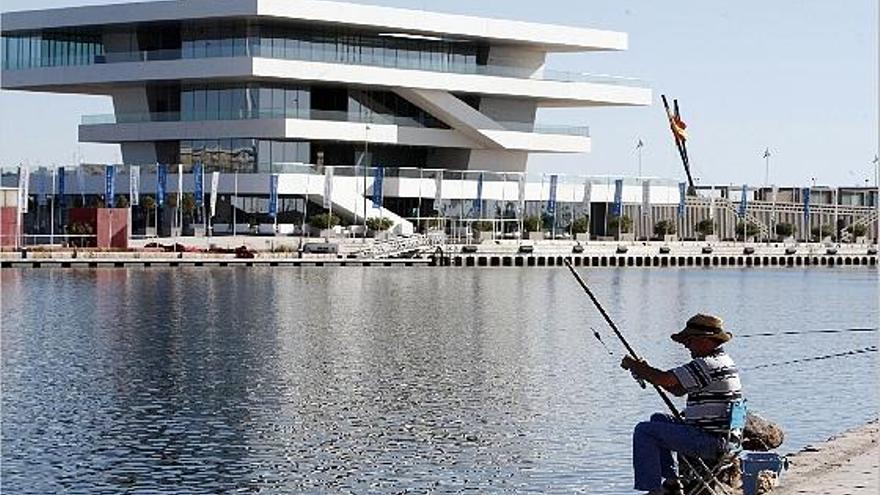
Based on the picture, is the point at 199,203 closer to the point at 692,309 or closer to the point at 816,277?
the point at 816,277

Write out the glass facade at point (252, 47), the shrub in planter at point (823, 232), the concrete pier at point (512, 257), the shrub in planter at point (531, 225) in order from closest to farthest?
1. the concrete pier at point (512, 257)
2. the glass facade at point (252, 47)
3. the shrub in planter at point (531, 225)
4. the shrub in planter at point (823, 232)

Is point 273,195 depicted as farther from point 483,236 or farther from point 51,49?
point 51,49

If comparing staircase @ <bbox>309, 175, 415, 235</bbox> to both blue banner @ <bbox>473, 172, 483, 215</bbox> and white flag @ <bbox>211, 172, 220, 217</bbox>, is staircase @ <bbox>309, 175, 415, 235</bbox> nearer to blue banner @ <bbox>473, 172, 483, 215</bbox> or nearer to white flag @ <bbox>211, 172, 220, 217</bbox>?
white flag @ <bbox>211, 172, 220, 217</bbox>

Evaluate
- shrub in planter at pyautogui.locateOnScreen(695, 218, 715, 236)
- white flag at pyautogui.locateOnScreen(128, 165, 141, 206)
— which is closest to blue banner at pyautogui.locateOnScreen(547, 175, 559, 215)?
shrub in planter at pyautogui.locateOnScreen(695, 218, 715, 236)

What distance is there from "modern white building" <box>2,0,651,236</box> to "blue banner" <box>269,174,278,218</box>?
97 cm

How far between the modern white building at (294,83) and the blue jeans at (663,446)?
3515 inches

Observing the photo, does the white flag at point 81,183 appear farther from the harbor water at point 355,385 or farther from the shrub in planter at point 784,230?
the shrub in planter at point 784,230

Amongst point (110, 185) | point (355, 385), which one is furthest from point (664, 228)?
point (355, 385)

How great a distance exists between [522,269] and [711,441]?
83.7 m

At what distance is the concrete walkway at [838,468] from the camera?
1944 cm

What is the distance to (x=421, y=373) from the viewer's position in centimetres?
4097

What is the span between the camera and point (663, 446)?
1833 centimetres

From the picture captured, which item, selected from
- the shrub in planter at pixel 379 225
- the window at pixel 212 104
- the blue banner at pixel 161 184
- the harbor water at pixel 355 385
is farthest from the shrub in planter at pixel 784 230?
the harbor water at pixel 355 385

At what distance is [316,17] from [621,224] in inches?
965
